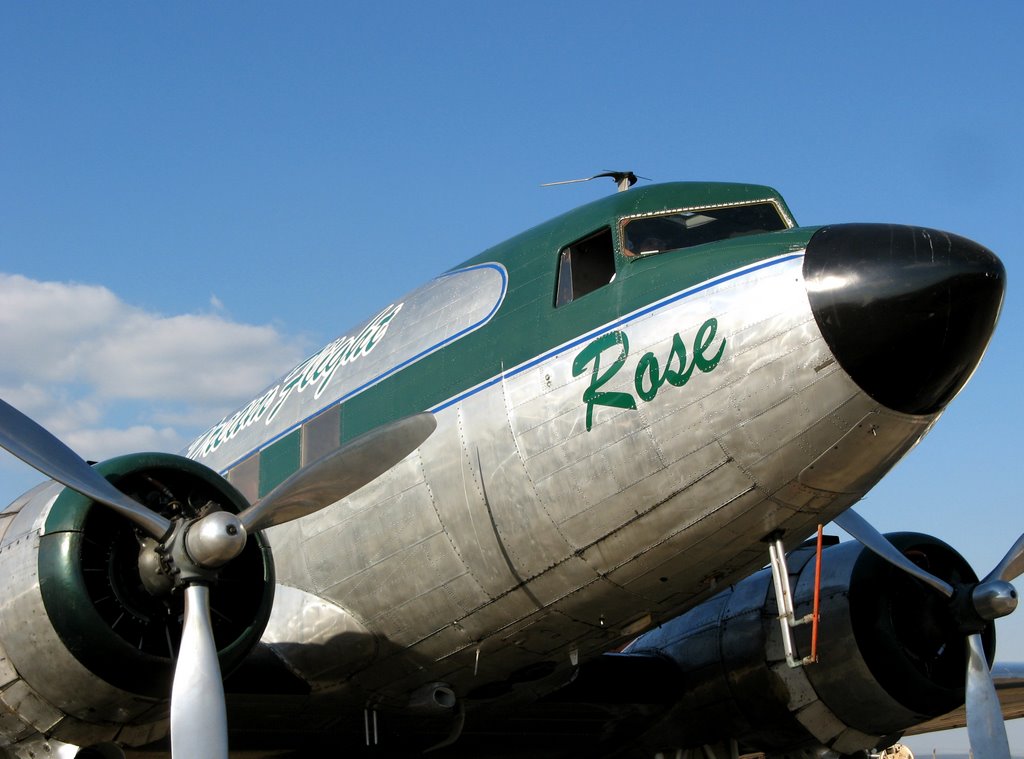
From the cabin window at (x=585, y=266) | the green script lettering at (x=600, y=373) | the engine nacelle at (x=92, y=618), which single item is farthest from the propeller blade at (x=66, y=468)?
the cabin window at (x=585, y=266)

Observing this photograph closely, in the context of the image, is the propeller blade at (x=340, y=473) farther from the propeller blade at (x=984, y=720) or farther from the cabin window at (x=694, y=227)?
the propeller blade at (x=984, y=720)

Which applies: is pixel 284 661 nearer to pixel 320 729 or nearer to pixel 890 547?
pixel 320 729

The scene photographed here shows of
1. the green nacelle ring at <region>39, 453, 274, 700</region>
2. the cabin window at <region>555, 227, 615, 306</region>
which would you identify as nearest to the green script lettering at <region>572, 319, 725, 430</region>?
the cabin window at <region>555, 227, 615, 306</region>

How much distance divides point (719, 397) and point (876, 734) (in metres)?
5.21

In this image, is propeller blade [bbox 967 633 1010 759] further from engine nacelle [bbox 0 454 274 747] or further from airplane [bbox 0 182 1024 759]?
engine nacelle [bbox 0 454 274 747]

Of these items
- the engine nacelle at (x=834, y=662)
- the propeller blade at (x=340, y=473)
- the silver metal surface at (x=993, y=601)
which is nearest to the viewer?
the propeller blade at (x=340, y=473)

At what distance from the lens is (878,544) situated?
34.5ft

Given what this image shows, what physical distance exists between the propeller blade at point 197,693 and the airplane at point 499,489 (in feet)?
0.04

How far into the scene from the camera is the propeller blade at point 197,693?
289 inches

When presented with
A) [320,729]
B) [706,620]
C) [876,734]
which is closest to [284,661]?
[320,729]

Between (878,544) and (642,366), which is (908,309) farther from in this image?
(878,544)

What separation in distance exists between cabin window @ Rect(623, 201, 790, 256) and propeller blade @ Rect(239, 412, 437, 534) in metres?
1.86

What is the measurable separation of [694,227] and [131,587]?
4.32m

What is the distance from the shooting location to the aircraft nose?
6.91 m
